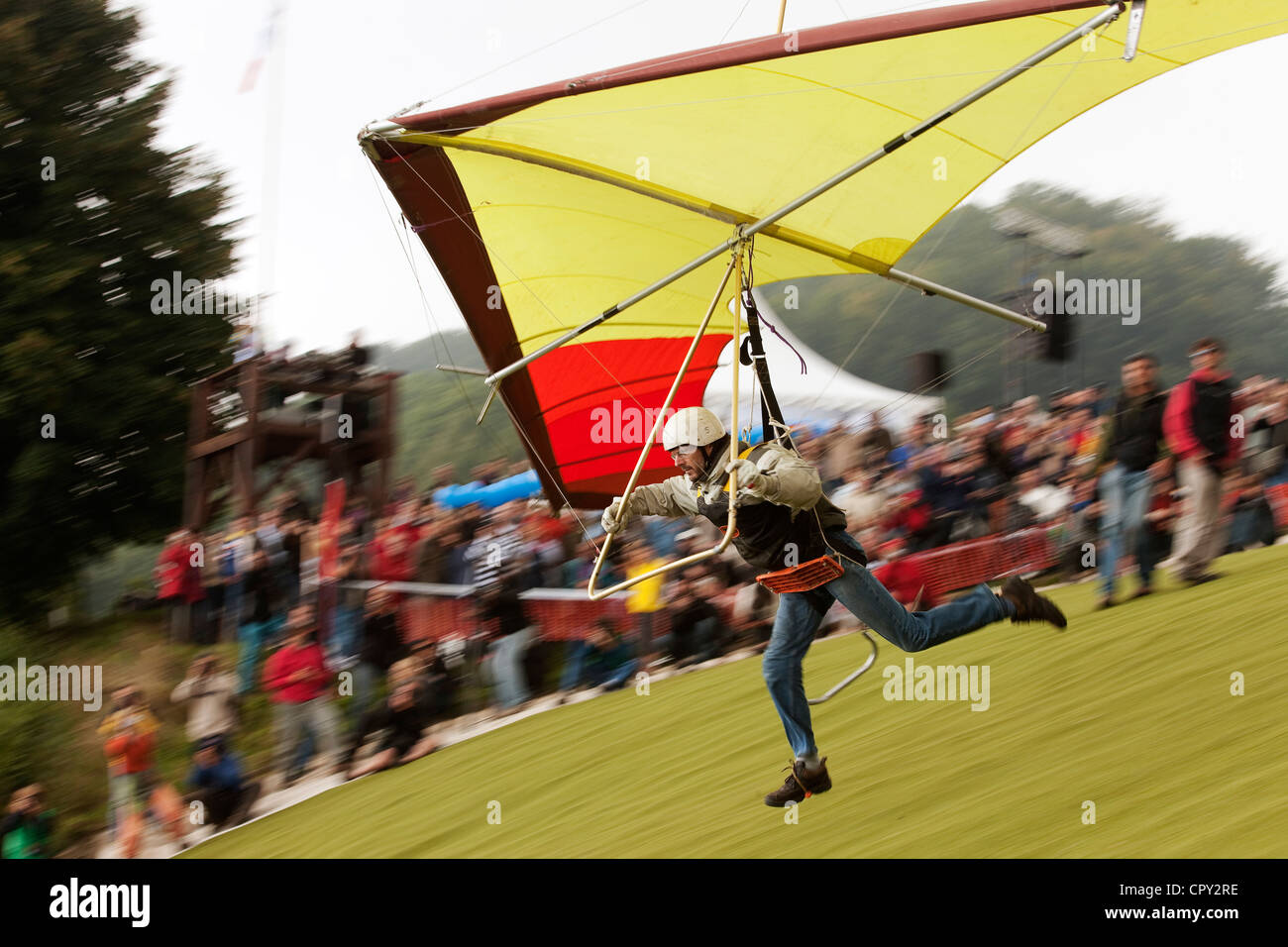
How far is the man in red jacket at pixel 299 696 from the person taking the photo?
7.33 meters

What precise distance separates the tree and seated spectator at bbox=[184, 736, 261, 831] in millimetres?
7109

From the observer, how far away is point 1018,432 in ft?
29.1

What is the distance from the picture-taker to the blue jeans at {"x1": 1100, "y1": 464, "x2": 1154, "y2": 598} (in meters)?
7.38

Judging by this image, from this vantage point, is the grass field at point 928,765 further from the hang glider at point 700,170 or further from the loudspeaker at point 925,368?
the loudspeaker at point 925,368

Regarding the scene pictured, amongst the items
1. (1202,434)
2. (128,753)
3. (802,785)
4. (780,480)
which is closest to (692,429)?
(780,480)

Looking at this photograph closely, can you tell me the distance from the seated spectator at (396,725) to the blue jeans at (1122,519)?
4385mm

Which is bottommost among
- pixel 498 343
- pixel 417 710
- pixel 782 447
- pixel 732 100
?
pixel 417 710

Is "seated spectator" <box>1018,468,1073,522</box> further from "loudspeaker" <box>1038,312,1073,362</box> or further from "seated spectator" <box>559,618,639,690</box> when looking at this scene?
"seated spectator" <box>559,618,639,690</box>

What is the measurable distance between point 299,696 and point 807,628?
11.7ft

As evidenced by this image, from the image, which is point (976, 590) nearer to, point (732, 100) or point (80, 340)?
point (732, 100)

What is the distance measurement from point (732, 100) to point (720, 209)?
0.75m

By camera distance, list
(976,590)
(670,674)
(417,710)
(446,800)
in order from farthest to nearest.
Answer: (670,674), (417,710), (446,800), (976,590)

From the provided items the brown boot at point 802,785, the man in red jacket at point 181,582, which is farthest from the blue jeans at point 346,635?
the brown boot at point 802,785
